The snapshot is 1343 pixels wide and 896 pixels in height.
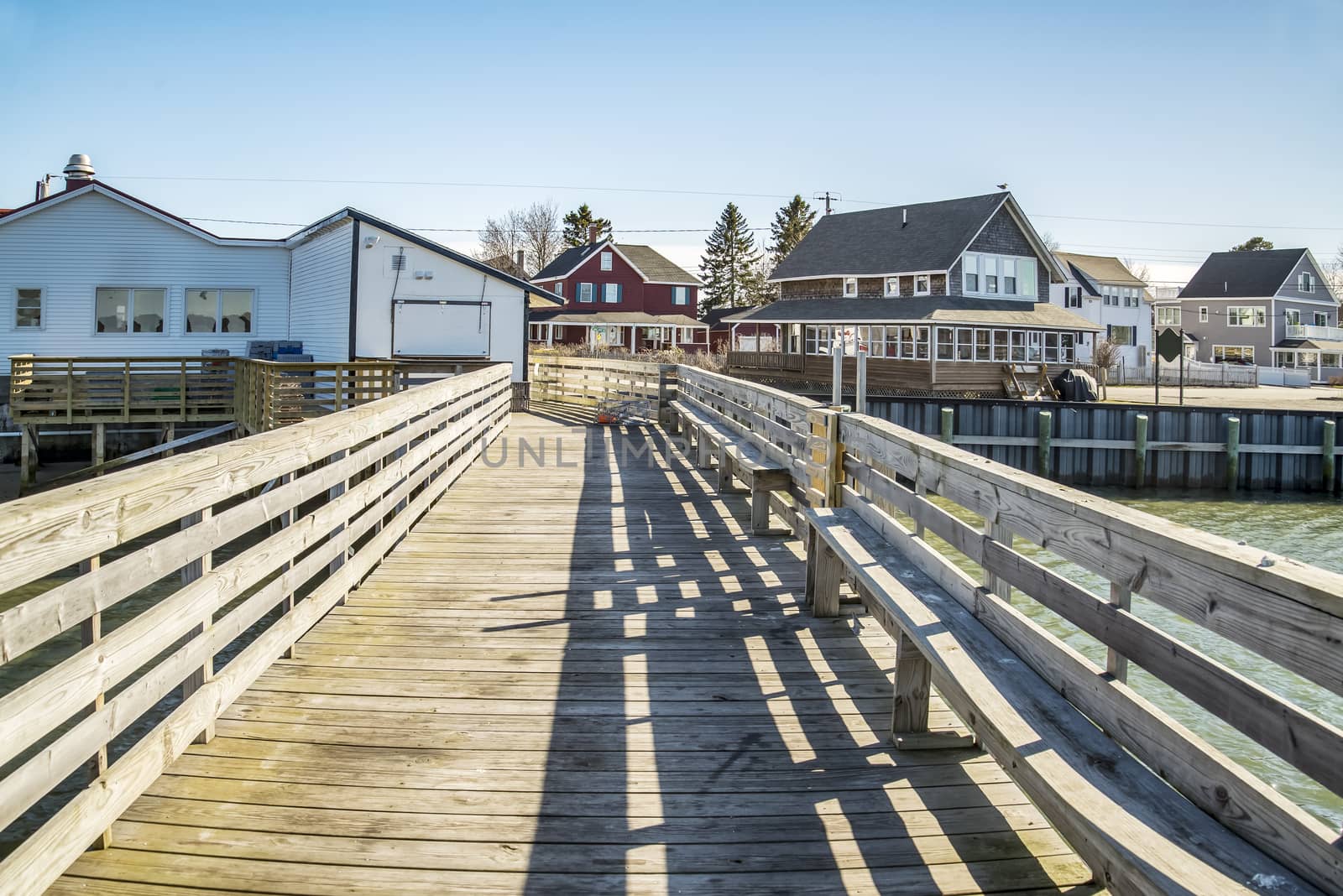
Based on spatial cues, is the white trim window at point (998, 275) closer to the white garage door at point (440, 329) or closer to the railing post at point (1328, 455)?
the railing post at point (1328, 455)

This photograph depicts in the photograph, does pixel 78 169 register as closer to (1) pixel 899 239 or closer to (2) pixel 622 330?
(1) pixel 899 239

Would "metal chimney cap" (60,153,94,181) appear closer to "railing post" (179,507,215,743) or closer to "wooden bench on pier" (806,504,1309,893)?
"railing post" (179,507,215,743)

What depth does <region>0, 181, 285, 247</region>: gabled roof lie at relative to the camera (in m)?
23.4

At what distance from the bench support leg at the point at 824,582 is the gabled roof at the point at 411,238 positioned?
17078 millimetres

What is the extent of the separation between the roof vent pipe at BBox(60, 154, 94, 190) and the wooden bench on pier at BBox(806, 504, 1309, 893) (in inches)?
1153

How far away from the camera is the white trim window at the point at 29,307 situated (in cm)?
2383

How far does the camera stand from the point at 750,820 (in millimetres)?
3418

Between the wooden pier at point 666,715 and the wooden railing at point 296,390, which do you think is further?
the wooden railing at point 296,390

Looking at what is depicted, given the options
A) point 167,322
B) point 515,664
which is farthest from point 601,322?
point 515,664

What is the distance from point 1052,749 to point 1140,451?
75.3 feet

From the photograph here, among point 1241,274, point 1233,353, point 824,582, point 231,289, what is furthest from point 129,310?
point 1241,274

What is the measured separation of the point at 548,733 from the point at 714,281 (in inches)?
3035

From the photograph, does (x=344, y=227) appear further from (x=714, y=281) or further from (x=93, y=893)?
(x=714, y=281)

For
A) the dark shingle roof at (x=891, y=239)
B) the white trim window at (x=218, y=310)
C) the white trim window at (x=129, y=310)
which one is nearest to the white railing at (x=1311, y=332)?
the dark shingle roof at (x=891, y=239)
